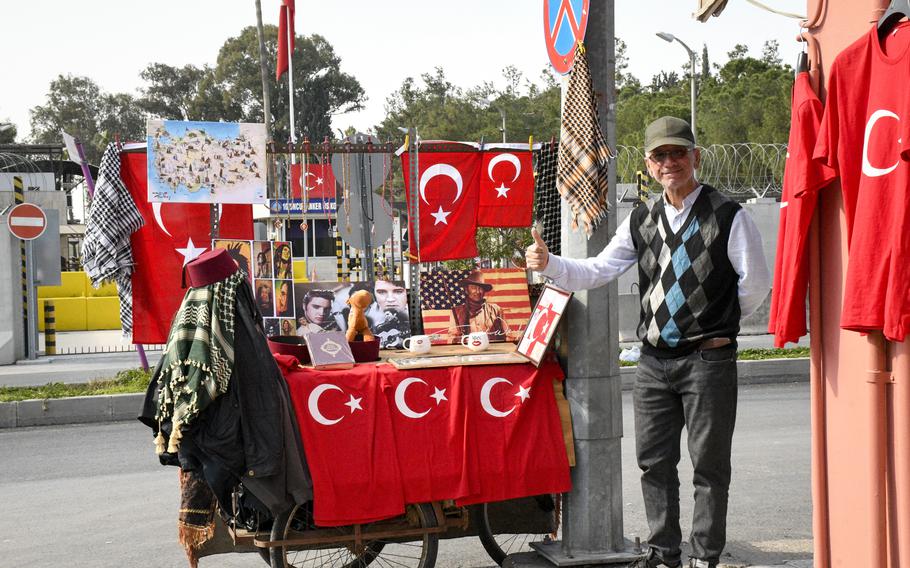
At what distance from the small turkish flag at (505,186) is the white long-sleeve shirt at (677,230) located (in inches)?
164

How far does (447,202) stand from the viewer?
29.0ft

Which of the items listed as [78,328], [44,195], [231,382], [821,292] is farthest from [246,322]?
[44,195]

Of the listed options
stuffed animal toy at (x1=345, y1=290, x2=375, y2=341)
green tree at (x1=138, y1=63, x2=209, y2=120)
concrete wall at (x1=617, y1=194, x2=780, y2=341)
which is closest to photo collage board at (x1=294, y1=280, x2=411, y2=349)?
stuffed animal toy at (x1=345, y1=290, x2=375, y2=341)

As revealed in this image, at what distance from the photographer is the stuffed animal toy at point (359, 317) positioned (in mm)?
5637

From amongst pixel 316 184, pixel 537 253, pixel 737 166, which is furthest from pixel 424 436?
pixel 737 166

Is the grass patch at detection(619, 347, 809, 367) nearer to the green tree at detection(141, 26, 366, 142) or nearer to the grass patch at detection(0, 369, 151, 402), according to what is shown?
the grass patch at detection(0, 369, 151, 402)

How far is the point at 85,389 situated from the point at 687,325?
959 centimetres

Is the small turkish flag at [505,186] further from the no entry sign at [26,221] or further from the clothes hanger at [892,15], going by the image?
the no entry sign at [26,221]

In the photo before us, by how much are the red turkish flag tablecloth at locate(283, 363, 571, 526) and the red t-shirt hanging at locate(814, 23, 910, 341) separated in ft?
6.38

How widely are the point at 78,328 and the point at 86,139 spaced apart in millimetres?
47823

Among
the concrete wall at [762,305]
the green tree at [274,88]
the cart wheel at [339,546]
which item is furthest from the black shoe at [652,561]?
the green tree at [274,88]

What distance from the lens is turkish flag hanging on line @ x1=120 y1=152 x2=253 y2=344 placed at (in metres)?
8.48

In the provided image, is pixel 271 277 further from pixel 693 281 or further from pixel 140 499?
pixel 693 281

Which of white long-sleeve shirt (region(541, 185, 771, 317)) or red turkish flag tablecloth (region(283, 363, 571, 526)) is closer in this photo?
white long-sleeve shirt (region(541, 185, 771, 317))
